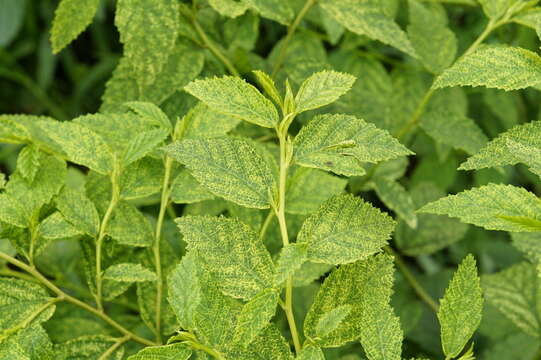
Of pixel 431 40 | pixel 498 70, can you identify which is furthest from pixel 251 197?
pixel 431 40

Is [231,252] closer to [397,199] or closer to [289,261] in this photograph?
[289,261]

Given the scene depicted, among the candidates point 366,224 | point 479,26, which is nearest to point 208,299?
point 366,224

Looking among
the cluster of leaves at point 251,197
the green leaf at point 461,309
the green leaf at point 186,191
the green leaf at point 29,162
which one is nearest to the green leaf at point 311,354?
A: the cluster of leaves at point 251,197

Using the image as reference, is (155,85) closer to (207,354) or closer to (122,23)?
(122,23)

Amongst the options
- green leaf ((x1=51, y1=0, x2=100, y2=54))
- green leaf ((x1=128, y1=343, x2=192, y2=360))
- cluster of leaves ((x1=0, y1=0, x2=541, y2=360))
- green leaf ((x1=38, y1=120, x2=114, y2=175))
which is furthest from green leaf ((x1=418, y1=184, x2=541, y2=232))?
green leaf ((x1=51, y1=0, x2=100, y2=54))

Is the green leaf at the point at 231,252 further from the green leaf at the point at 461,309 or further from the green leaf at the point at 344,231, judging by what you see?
the green leaf at the point at 461,309
